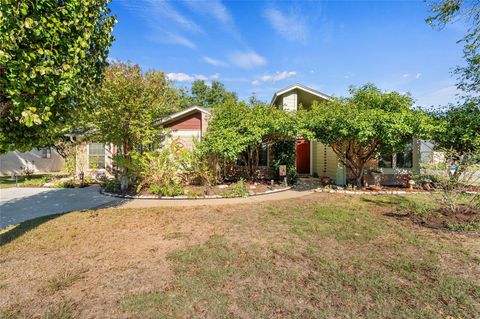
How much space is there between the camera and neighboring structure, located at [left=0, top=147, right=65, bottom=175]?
Answer: 65.1 ft

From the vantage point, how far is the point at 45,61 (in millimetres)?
4078

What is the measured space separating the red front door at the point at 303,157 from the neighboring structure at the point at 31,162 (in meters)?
21.5

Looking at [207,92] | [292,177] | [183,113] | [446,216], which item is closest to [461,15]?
[446,216]

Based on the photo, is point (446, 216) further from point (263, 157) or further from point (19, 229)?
point (19, 229)

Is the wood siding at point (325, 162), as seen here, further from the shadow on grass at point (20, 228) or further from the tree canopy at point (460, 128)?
the shadow on grass at point (20, 228)

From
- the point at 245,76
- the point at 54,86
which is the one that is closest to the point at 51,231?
the point at 54,86

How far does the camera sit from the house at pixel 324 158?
1225 cm

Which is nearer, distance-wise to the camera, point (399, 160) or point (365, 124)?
point (365, 124)

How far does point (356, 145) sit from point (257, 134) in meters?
4.80

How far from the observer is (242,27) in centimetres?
1321

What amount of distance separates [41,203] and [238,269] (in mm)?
9250

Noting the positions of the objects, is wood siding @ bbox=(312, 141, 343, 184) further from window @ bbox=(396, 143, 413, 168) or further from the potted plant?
window @ bbox=(396, 143, 413, 168)

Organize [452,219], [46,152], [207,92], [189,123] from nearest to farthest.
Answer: [452,219], [189,123], [46,152], [207,92]

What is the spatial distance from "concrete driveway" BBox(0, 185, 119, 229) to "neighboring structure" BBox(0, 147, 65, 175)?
12106 millimetres
